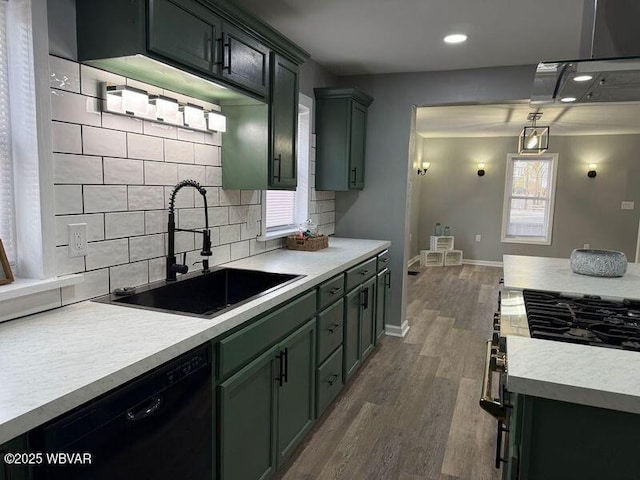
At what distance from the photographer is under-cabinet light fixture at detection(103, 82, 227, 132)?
1.82 m

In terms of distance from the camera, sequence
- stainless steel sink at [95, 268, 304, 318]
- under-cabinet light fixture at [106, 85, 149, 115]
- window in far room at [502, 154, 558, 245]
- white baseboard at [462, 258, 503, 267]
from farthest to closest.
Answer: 1. white baseboard at [462, 258, 503, 267]
2. window in far room at [502, 154, 558, 245]
3. stainless steel sink at [95, 268, 304, 318]
4. under-cabinet light fixture at [106, 85, 149, 115]

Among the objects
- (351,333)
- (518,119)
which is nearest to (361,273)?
(351,333)

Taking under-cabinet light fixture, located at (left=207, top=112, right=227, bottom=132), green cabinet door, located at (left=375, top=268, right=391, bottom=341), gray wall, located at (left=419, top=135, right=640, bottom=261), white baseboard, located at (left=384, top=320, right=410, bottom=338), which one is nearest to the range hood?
under-cabinet light fixture, located at (left=207, top=112, right=227, bottom=132)

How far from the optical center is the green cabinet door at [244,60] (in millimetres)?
2057

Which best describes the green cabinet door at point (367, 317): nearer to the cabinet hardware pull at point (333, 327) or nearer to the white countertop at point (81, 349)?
the cabinet hardware pull at point (333, 327)

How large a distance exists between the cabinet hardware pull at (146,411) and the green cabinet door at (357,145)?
2840 millimetres

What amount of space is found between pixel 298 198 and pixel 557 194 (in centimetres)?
594

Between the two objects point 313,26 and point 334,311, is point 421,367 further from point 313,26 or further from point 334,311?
point 313,26

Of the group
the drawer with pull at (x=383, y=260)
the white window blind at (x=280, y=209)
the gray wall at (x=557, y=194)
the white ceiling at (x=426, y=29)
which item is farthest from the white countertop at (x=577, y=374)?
the gray wall at (x=557, y=194)

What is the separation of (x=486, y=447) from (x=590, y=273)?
43.2 inches

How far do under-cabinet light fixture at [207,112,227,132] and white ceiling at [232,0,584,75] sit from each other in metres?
0.61

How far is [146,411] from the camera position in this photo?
4.12ft

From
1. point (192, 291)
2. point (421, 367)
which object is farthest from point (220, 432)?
point (421, 367)

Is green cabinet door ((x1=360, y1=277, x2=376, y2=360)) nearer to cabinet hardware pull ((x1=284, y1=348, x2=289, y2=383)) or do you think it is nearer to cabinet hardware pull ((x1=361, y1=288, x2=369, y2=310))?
cabinet hardware pull ((x1=361, y1=288, x2=369, y2=310))
